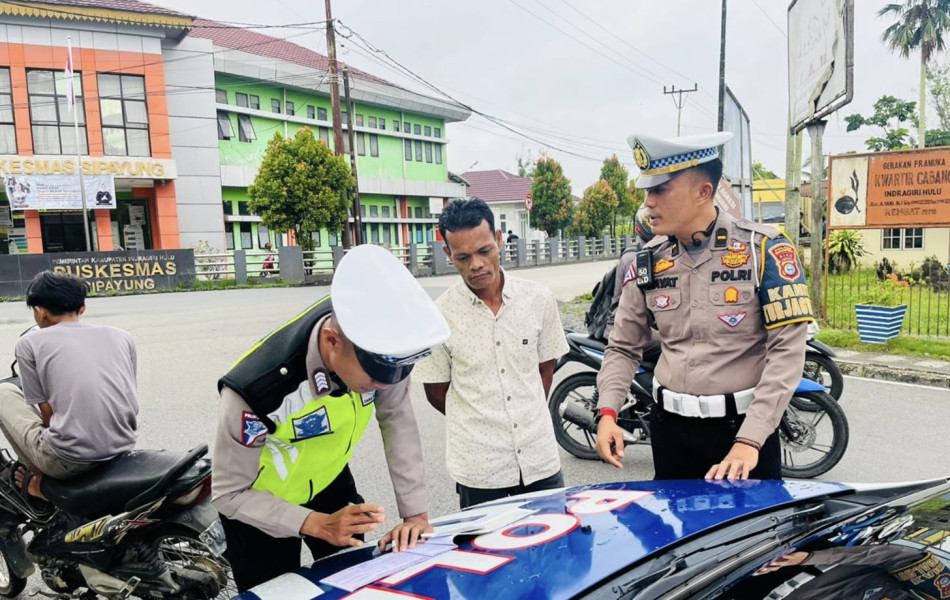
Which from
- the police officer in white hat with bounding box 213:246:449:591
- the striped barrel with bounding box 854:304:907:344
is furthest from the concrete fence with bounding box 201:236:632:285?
the police officer in white hat with bounding box 213:246:449:591

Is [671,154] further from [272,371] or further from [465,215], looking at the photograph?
[272,371]

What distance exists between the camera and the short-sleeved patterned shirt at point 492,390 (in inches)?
89.7

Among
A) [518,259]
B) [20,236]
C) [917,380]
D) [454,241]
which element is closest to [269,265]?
[20,236]

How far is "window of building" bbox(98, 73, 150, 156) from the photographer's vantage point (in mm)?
22281

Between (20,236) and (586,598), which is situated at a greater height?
(20,236)

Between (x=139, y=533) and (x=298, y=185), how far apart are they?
64.3 feet

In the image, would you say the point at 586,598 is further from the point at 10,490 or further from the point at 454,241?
the point at 10,490

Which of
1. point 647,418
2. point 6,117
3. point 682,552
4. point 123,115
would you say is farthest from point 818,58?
point 6,117

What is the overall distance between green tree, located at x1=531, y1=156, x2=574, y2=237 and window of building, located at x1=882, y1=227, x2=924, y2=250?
19.0 metres

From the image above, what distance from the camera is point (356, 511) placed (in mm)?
1682

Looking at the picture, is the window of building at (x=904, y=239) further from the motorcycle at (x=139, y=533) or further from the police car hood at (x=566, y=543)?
the motorcycle at (x=139, y=533)

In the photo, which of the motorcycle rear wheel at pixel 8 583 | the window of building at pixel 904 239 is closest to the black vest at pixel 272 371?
the motorcycle rear wheel at pixel 8 583

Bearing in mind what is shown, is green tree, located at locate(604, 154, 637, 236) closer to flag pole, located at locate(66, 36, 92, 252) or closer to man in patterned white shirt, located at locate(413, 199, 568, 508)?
flag pole, located at locate(66, 36, 92, 252)

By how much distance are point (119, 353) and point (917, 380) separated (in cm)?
692
